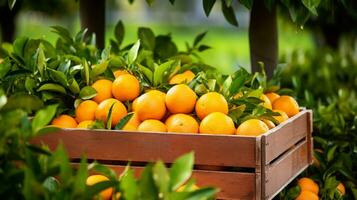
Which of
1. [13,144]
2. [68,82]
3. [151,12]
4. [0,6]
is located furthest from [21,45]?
[151,12]

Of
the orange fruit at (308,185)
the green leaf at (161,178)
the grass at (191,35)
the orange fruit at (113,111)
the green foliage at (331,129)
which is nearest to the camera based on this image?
the green leaf at (161,178)

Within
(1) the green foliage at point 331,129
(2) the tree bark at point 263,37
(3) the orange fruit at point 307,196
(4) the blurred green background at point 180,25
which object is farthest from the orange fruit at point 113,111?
(4) the blurred green background at point 180,25

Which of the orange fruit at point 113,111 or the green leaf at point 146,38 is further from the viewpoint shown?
the green leaf at point 146,38

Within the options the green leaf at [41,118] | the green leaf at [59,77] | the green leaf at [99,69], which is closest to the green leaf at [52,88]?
the green leaf at [59,77]

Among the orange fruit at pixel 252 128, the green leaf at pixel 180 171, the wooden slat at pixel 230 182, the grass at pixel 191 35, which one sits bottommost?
the grass at pixel 191 35

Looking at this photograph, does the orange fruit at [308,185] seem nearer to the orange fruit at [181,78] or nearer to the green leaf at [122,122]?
the orange fruit at [181,78]

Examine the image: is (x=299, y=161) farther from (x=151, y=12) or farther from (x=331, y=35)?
(x=151, y=12)

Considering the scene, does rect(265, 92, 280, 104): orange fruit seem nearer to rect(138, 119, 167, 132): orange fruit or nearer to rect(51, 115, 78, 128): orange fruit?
rect(138, 119, 167, 132): orange fruit

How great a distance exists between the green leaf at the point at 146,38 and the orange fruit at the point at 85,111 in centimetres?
103

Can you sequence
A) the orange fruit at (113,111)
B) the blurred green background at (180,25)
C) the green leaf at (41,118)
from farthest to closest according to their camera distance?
the blurred green background at (180,25), the orange fruit at (113,111), the green leaf at (41,118)

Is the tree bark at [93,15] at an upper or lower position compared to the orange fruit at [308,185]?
upper

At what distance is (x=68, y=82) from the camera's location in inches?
107

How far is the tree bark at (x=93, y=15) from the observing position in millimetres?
4059

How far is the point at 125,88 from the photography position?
8.81 feet
